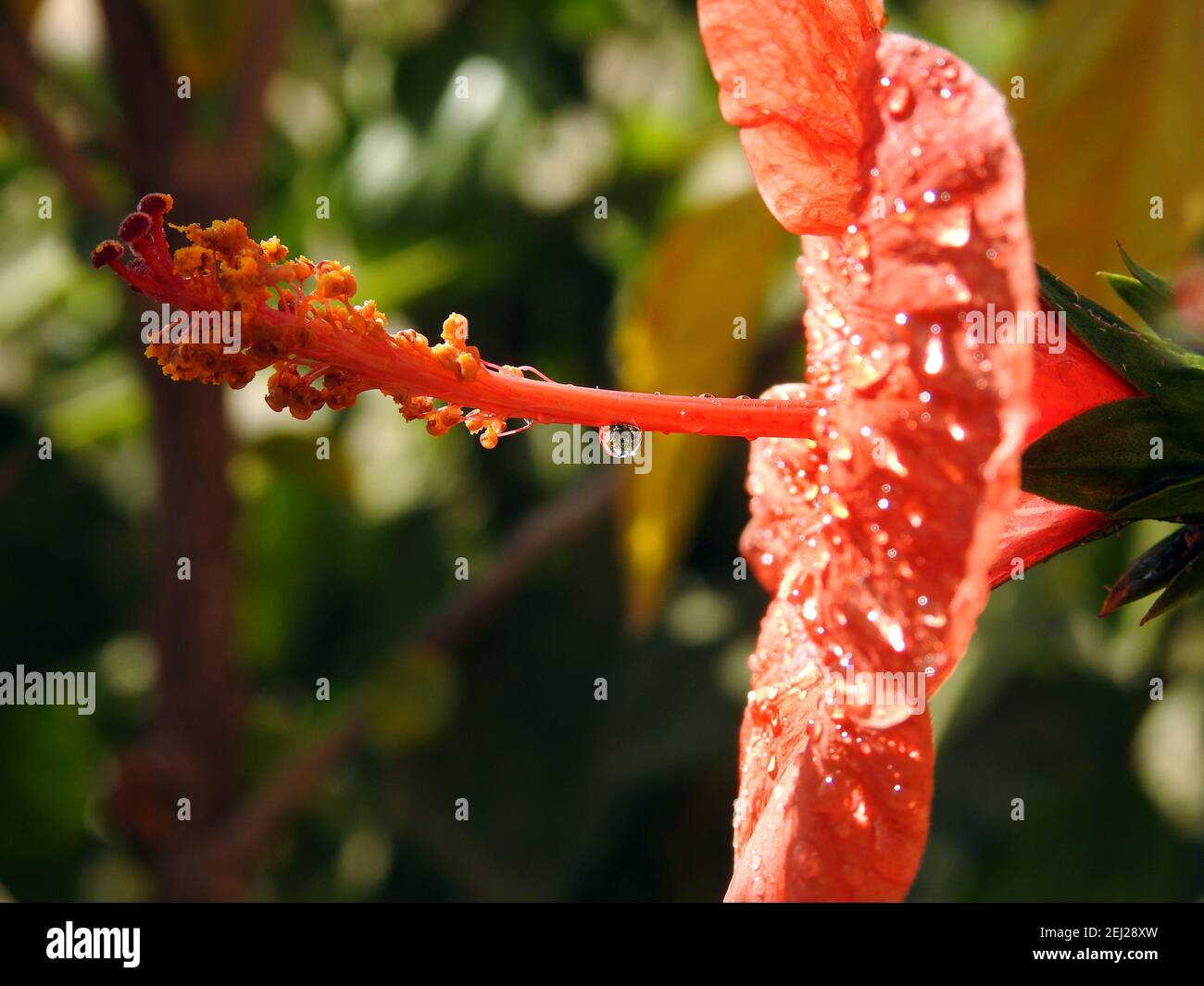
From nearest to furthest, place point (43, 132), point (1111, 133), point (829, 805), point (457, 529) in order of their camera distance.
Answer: point (829, 805) → point (1111, 133) → point (43, 132) → point (457, 529)

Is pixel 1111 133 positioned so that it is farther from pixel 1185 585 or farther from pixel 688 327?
pixel 1185 585

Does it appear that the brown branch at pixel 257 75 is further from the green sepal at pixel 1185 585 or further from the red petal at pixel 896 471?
the green sepal at pixel 1185 585

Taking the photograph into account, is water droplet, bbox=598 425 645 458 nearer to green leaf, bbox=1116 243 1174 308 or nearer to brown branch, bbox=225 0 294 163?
green leaf, bbox=1116 243 1174 308

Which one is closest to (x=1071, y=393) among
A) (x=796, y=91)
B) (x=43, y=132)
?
(x=796, y=91)

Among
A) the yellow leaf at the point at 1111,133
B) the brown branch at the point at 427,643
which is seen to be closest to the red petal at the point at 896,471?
the yellow leaf at the point at 1111,133

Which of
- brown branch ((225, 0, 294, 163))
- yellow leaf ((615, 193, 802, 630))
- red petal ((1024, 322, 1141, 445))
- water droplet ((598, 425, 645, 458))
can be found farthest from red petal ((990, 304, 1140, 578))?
brown branch ((225, 0, 294, 163))

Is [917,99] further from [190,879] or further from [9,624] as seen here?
[9,624]

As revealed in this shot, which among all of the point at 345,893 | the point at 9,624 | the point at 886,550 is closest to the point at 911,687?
the point at 886,550
